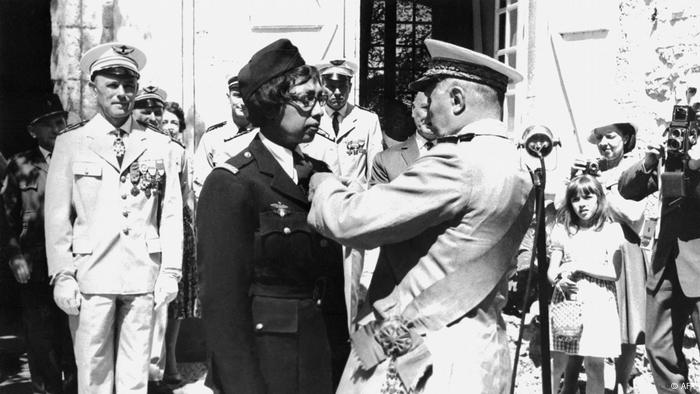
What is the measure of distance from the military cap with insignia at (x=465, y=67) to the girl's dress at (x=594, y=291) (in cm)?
298

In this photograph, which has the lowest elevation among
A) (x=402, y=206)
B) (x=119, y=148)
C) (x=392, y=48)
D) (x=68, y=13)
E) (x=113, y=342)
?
(x=113, y=342)

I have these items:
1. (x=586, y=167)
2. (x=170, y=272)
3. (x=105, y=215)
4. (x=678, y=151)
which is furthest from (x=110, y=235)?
(x=678, y=151)

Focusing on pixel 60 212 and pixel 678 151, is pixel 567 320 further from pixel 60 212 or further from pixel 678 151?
pixel 60 212

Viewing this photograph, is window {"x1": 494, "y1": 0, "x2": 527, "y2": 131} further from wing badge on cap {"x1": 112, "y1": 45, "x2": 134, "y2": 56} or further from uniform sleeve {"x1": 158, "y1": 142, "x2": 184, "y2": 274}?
wing badge on cap {"x1": 112, "y1": 45, "x2": 134, "y2": 56}

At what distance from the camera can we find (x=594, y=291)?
5.72 metres

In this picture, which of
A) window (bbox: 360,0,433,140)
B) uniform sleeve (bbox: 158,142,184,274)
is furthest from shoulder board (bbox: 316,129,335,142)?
A: window (bbox: 360,0,433,140)

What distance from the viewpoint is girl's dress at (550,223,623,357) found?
5637 millimetres

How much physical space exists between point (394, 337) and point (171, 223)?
8.66 feet

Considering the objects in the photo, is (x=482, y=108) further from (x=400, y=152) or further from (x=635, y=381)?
(x=635, y=381)

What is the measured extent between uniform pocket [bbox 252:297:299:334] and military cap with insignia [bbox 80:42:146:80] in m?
2.32

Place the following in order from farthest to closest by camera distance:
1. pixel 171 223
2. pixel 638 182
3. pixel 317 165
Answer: pixel 638 182 → pixel 171 223 → pixel 317 165

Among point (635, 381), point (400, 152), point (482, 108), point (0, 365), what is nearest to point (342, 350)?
point (482, 108)

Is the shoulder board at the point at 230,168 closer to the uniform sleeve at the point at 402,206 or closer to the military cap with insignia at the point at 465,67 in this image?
the uniform sleeve at the point at 402,206

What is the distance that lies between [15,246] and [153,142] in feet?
4.42
